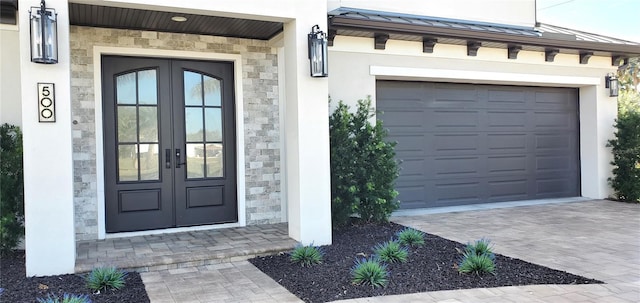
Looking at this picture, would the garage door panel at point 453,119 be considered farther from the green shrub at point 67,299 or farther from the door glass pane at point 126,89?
the green shrub at point 67,299

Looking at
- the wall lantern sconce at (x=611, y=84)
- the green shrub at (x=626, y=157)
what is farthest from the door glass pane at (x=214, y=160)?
the wall lantern sconce at (x=611, y=84)

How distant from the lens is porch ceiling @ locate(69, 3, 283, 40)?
5559 mm

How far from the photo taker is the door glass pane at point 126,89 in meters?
6.39

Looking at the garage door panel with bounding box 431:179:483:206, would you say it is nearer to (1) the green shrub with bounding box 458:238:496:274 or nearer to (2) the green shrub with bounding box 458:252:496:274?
(1) the green shrub with bounding box 458:238:496:274

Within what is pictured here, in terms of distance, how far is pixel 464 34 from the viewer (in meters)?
7.76

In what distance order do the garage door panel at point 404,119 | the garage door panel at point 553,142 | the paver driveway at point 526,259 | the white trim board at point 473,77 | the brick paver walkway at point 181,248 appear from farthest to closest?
the garage door panel at point 553,142 → the garage door panel at point 404,119 → the white trim board at point 473,77 → the brick paver walkway at point 181,248 → the paver driveway at point 526,259

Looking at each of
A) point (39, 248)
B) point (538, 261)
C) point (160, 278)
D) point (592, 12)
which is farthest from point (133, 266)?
point (592, 12)

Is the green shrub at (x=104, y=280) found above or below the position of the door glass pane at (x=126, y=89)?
below

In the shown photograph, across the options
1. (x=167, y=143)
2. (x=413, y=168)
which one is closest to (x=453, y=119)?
(x=413, y=168)

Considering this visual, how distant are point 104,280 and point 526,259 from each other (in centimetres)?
422

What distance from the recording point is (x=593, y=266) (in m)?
4.90

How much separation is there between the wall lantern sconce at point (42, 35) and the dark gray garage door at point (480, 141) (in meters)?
5.08

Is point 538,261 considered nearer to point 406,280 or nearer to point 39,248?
point 406,280

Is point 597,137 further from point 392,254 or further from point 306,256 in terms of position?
point 306,256
